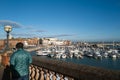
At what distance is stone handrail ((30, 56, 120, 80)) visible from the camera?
10.6 ft

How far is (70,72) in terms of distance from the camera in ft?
14.3

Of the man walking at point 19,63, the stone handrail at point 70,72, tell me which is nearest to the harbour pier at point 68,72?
the stone handrail at point 70,72

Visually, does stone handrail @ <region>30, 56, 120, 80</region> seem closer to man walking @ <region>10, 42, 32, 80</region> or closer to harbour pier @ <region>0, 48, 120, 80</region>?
harbour pier @ <region>0, 48, 120, 80</region>

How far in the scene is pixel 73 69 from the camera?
4.26 meters

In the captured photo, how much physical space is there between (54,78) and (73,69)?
1.09 m

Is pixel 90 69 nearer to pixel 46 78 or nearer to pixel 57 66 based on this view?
pixel 57 66

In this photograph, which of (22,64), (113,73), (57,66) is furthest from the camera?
(22,64)

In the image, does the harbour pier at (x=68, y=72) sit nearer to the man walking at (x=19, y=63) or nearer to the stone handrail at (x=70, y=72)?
the stone handrail at (x=70, y=72)

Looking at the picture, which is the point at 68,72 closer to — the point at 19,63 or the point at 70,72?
the point at 70,72

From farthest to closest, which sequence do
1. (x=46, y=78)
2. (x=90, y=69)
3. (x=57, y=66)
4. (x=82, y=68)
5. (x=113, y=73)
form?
(x=46, y=78), (x=57, y=66), (x=82, y=68), (x=90, y=69), (x=113, y=73)

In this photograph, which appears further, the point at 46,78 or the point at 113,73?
the point at 46,78

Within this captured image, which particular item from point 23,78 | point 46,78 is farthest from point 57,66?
point 23,78

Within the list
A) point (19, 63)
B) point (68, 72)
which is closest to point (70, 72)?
point (68, 72)

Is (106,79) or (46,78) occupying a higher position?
(106,79)
